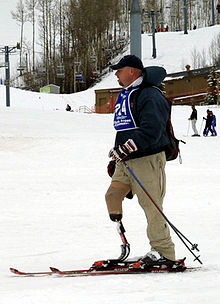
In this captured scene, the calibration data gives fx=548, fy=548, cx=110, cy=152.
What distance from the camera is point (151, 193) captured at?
4.08 metres

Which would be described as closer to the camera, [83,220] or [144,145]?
[144,145]

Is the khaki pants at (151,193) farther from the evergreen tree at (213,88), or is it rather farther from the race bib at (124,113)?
the evergreen tree at (213,88)

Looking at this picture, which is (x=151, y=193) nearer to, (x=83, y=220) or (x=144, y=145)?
(x=144, y=145)

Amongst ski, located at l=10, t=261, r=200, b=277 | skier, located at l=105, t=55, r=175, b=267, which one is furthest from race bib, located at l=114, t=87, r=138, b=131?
ski, located at l=10, t=261, r=200, b=277

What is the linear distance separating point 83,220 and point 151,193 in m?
3.40

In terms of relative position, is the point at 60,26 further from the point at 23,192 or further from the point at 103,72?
the point at 23,192

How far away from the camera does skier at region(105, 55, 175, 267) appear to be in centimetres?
395

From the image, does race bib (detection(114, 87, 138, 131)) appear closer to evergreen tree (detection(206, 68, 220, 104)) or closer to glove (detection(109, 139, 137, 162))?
glove (detection(109, 139, 137, 162))

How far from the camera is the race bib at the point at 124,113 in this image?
160 inches

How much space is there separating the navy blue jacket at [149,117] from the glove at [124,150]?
35mm

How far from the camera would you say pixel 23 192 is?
33.1 ft

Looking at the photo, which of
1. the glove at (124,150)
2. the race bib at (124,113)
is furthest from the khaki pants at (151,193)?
the race bib at (124,113)

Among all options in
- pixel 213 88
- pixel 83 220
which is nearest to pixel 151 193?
pixel 83 220

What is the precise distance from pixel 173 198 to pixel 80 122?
55.2ft
